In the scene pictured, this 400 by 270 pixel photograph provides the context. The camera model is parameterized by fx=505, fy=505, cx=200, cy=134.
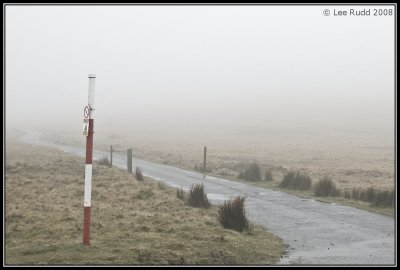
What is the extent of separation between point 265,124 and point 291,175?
4848 inches

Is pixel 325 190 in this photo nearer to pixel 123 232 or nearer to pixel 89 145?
pixel 123 232

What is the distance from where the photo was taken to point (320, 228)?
38.5ft

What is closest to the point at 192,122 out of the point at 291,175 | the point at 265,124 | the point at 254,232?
the point at 265,124

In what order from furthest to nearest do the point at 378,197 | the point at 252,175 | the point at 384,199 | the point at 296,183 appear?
the point at 252,175 → the point at 296,183 → the point at 378,197 → the point at 384,199

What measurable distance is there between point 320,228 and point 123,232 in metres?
4.59

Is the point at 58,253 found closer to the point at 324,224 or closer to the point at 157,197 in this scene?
the point at 324,224

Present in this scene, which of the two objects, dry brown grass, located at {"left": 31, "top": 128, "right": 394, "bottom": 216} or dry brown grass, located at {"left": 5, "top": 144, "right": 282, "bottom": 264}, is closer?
dry brown grass, located at {"left": 5, "top": 144, "right": 282, "bottom": 264}

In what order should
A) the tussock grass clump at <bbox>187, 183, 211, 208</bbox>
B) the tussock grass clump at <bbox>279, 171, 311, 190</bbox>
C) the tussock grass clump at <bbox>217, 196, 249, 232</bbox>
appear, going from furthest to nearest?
the tussock grass clump at <bbox>279, 171, 311, 190</bbox>
the tussock grass clump at <bbox>187, 183, 211, 208</bbox>
the tussock grass clump at <bbox>217, 196, 249, 232</bbox>

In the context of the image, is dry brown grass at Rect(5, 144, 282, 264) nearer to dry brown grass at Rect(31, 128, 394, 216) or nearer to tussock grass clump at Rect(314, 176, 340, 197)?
tussock grass clump at Rect(314, 176, 340, 197)

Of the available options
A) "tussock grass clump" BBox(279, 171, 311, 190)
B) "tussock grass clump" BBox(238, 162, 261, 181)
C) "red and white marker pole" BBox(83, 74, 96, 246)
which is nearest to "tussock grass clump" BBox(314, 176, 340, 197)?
"tussock grass clump" BBox(279, 171, 311, 190)

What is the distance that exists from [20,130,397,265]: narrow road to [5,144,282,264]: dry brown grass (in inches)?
23.6

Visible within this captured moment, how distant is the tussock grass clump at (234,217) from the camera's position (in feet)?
36.8

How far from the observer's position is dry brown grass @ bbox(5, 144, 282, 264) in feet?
27.7

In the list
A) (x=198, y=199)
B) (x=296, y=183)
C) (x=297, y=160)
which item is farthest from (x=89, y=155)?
(x=297, y=160)
